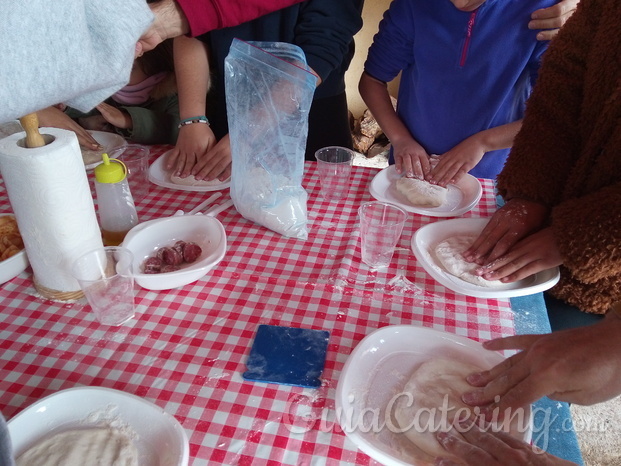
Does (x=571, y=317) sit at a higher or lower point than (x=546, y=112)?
→ lower

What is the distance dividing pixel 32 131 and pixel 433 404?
92 cm

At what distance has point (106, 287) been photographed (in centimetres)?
100

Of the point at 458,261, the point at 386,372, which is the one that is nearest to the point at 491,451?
the point at 386,372

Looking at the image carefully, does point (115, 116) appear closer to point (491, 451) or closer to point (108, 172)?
point (108, 172)

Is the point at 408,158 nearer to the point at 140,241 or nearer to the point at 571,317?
the point at 571,317

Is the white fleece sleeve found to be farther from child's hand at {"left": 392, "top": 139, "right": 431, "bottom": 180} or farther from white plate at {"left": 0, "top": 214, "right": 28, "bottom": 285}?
child's hand at {"left": 392, "top": 139, "right": 431, "bottom": 180}

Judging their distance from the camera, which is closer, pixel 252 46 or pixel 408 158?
pixel 252 46

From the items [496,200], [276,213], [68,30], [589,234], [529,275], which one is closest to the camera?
[68,30]

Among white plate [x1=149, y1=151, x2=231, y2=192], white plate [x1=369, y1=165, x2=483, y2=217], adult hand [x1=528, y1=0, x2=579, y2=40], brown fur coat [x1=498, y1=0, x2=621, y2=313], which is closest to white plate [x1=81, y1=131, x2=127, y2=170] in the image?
white plate [x1=149, y1=151, x2=231, y2=192]

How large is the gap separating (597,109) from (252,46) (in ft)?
3.00

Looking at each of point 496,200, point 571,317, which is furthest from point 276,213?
point 571,317

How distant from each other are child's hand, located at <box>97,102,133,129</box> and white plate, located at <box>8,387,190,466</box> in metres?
Result: 1.35

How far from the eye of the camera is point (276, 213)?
4.27ft

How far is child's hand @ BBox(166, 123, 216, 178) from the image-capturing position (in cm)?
164
